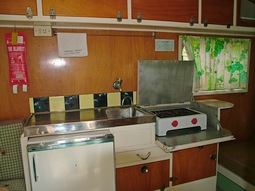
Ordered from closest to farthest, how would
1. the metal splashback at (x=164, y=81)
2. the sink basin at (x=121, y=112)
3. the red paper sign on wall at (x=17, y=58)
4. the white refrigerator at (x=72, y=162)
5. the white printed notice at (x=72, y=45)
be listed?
1. the white refrigerator at (x=72, y=162)
2. the red paper sign on wall at (x=17, y=58)
3. the white printed notice at (x=72, y=45)
4. the sink basin at (x=121, y=112)
5. the metal splashback at (x=164, y=81)

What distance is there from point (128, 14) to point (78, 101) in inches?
33.2

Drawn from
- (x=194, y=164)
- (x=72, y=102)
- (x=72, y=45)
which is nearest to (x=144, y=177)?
(x=194, y=164)

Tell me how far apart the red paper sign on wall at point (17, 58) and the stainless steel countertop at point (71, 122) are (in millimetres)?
299

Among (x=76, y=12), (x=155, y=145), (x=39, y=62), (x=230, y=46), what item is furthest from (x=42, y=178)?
(x=230, y=46)

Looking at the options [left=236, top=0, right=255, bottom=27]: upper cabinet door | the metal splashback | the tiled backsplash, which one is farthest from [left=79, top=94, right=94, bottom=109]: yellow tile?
[left=236, top=0, right=255, bottom=27]: upper cabinet door

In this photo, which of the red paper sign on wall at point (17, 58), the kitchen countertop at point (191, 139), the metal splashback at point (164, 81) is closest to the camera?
the kitchen countertop at point (191, 139)

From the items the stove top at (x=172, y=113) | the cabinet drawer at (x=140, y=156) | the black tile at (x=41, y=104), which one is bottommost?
the cabinet drawer at (x=140, y=156)

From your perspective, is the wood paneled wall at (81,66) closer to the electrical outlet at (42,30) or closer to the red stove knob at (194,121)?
the electrical outlet at (42,30)

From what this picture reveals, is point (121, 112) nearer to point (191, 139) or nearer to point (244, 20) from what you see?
point (191, 139)

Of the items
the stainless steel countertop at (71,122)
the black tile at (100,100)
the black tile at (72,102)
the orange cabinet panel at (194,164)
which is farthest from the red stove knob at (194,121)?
the black tile at (72,102)

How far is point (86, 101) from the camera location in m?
1.71

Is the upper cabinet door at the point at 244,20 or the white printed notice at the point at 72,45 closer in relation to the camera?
the white printed notice at the point at 72,45

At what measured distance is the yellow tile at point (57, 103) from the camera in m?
1.63

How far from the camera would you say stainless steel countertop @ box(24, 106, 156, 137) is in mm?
1226
